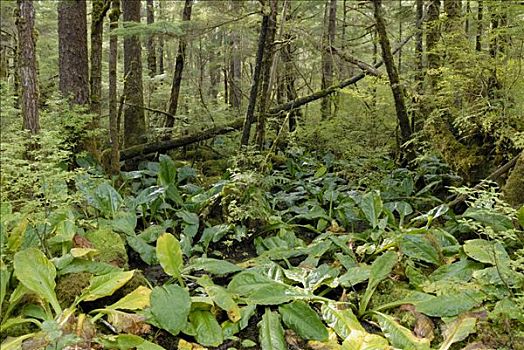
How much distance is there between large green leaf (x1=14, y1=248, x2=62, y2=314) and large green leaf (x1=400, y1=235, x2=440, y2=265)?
8.20ft

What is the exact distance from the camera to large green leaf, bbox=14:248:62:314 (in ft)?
8.41

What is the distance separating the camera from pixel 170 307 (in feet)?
8.69

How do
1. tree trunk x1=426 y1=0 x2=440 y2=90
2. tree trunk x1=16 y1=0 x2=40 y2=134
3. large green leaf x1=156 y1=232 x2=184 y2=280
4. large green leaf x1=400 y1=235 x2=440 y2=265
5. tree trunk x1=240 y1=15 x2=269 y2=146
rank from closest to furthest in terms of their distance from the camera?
large green leaf x1=156 y1=232 x2=184 y2=280
tree trunk x1=16 y1=0 x2=40 y2=134
large green leaf x1=400 y1=235 x2=440 y2=265
tree trunk x1=240 y1=15 x2=269 y2=146
tree trunk x1=426 y1=0 x2=440 y2=90

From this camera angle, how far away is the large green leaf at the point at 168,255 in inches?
119

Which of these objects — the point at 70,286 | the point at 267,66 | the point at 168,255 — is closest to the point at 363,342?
the point at 168,255

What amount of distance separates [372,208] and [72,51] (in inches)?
182

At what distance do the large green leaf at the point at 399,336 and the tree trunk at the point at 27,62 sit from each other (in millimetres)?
2833

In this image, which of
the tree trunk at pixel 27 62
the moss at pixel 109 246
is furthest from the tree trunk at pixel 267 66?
the tree trunk at pixel 27 62

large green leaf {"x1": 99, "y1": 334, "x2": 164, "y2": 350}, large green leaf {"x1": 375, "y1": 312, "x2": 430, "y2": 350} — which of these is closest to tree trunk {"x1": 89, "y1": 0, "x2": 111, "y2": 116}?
large green leaf {"x1": 99, "y1": 334, "x2": 164, "y2": 350}

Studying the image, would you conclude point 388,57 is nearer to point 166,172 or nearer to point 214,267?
point 166,172

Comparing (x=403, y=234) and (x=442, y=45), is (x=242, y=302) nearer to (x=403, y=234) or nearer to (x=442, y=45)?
(x=403, y=234)

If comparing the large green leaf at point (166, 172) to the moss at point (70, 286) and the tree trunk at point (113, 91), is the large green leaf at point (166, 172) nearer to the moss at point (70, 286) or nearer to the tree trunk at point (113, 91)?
the tree trunk at point (113, 91)

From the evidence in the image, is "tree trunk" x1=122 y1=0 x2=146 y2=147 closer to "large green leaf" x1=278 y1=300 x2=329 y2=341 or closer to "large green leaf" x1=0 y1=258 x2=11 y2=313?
"large green leaf" x1=0 y1=258 x2=11 y2=313

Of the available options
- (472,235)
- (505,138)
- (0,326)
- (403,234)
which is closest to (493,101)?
(505,138)
